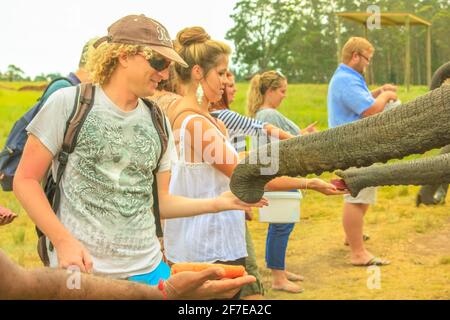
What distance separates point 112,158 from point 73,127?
14 cm

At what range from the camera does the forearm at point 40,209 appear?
215 centimetres

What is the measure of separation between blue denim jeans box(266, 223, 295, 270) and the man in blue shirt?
0.67 metres

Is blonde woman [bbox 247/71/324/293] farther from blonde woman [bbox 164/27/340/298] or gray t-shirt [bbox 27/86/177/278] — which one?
gray t-shirt [bbox 27/86/177/278]

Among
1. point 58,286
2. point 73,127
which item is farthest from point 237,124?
point 58,286

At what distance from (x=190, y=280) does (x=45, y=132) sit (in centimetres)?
84

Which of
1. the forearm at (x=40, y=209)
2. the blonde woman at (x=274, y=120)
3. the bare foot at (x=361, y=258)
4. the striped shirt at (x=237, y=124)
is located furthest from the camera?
the bare foot at (x=361, y=258)

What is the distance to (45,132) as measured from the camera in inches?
86.7

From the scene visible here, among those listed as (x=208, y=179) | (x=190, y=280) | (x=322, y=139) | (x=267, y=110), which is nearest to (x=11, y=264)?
(x=190, y=280)

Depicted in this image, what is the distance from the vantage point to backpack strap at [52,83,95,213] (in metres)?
2.23

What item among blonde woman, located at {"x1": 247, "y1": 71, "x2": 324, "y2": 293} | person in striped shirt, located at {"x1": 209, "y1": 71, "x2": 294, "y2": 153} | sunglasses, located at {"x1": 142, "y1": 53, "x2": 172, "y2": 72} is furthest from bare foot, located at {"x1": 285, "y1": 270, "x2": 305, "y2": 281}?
sunglasses, located at {"x1": 142, "y1": 53, "x2": 172, "y2": 72}

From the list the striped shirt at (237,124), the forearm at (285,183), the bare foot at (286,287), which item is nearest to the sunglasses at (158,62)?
the forearm at (285,183)

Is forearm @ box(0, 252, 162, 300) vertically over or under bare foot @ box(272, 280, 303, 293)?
over

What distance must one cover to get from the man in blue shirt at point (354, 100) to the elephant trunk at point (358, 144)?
9.36 ft

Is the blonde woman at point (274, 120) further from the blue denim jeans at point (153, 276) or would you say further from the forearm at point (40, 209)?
the forearm at point (40, 209)
